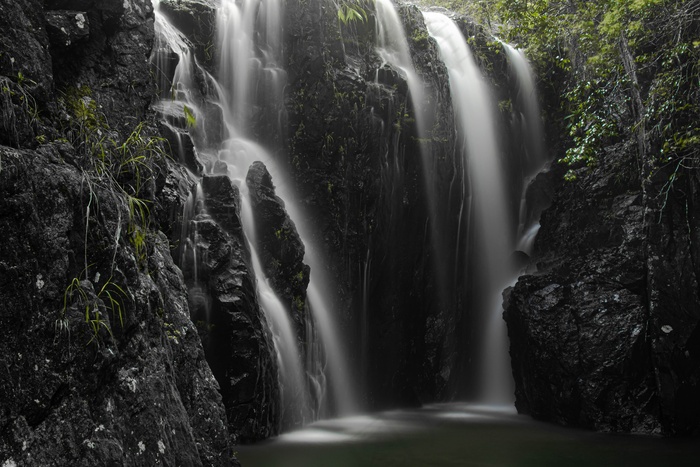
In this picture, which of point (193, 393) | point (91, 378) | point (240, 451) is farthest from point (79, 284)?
point (240, 451)

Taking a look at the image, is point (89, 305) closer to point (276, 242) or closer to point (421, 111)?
point (276, 242)

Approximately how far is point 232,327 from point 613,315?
21.2ft

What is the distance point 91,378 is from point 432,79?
35.6 feet

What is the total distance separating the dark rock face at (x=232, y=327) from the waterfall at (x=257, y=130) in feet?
0.85

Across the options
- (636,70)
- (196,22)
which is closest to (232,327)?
(196,22)

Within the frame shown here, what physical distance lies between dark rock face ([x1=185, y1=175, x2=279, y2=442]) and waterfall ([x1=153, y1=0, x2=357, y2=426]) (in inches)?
10.2

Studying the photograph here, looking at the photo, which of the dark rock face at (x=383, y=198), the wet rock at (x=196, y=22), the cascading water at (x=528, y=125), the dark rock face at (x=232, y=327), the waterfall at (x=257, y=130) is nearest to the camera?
the dark rock face at (x=232, y=327)

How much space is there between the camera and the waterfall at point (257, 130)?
30.7 feet

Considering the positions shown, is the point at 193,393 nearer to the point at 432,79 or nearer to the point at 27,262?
the point at 27,262

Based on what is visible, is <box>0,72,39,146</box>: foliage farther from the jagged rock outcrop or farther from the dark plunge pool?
the dark plunge pool

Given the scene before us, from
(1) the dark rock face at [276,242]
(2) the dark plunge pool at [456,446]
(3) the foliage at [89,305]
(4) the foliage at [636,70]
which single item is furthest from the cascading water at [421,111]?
(3) the foliage at [89,305]

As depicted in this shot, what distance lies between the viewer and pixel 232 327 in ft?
26.6

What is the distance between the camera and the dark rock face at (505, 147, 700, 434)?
9664mm

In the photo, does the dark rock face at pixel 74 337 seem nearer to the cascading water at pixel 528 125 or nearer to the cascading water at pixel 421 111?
the cascading water at pixel 421 111
